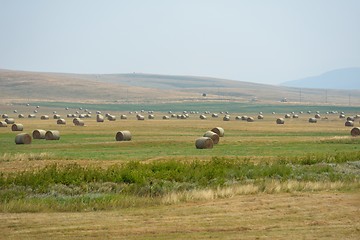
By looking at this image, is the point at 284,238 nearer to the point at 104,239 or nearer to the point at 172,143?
the point at 104,239

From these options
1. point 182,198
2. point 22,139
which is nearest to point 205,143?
point 22,139

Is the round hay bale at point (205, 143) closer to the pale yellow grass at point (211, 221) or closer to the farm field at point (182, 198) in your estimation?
the farm field at point (182, 198)

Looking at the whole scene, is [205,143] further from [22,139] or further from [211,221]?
[211,221]

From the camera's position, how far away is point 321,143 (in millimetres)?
51094

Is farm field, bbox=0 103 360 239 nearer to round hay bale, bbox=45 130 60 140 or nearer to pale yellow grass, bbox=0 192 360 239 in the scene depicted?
pale yellow grass, bbox=0 192 360 239

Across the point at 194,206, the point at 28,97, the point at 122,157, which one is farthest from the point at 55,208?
the point at 28,97

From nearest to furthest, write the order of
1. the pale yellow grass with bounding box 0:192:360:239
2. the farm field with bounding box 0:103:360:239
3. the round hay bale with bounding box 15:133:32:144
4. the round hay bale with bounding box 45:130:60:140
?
the pale yellow grass with bounding box 0:192:360:239 < the farm field with bounding box 0:103:360:239 < the round hay bale with bounding box 15:133:32:144 < the round hay bale with bounding box 45:130:60:140

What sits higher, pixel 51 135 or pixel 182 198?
pixel 182 198

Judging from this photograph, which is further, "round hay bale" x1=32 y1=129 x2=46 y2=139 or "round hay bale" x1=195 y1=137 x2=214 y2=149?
"round hay bale" x1=32 y1=129 x2=46 y2=139

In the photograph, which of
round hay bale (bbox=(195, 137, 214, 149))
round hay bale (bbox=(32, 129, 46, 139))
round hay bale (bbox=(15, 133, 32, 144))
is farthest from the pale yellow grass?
round hay bale (bbox=(32, 129, 46, 139))

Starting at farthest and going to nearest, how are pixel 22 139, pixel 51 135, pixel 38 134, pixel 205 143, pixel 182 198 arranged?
1. pixel 38 134
2. pixel 51 135
3. pixel 22 139
4. pixel 205 143
5. pixel 182 198

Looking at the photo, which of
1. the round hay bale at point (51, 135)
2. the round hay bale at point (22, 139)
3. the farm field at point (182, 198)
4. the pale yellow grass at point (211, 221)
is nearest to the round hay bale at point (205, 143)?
the farm field at point (182, 198)

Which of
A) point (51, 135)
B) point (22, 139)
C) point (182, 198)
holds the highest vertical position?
point (182, 198)

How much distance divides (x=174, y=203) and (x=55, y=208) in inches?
157
